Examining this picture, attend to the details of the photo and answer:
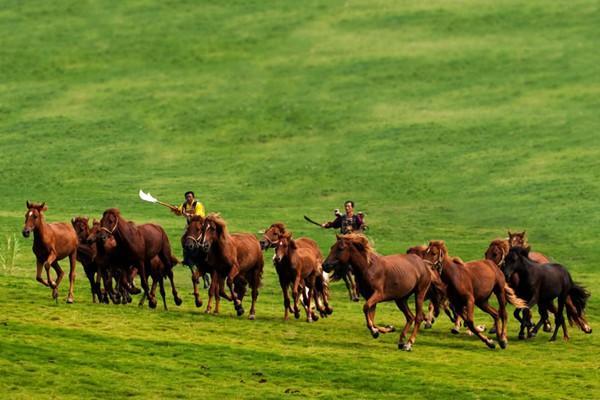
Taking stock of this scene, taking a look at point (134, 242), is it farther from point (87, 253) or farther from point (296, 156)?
point (296, 156)

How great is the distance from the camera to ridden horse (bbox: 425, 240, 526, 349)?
2691cm

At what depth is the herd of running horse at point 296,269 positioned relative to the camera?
88.3 feet

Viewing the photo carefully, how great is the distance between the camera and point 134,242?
1164 inches

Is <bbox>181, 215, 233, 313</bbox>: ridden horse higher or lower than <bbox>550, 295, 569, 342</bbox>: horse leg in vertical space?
higher

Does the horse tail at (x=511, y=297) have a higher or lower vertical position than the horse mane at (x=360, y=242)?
lower

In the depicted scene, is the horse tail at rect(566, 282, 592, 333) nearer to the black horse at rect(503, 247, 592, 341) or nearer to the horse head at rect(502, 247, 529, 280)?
the black horse at rect(503, 247, 592, 341)

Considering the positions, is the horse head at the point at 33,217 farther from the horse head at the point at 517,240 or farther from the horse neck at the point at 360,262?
the horse head at the point at 517,240

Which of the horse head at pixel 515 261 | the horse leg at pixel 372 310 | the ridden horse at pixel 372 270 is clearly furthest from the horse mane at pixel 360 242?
the horse head at pixel 515 261

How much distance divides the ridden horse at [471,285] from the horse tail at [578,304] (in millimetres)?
2180

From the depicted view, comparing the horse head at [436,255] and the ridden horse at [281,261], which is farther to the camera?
the ridden horse at [281,261]

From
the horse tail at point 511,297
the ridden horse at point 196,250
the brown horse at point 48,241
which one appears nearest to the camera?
the horse tail at point 511,297

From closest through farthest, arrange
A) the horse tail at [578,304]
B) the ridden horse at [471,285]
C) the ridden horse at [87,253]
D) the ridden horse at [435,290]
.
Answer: the ridden horse at [435,290]
the ridden horse at [471,285]
the horse tail at [578,304]
the ridden horse at [87,253]

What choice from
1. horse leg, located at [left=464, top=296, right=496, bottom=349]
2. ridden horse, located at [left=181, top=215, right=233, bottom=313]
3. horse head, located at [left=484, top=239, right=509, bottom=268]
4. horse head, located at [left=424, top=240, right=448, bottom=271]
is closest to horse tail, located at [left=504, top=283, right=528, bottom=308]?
horse leg, located at [left=464, top=296, right=496, bottom=349]

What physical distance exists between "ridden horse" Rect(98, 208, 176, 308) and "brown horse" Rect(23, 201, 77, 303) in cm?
90
